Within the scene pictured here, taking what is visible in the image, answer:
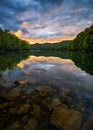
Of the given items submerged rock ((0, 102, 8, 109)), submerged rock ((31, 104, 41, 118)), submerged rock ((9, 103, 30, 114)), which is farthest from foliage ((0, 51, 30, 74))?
submerged rock ((31, 104, 41, 118))

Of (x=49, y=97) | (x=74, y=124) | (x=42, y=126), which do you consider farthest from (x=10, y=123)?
(x=49, y=97)

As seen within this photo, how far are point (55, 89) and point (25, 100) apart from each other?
12.1ft

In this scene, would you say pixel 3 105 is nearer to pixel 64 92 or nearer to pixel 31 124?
pixel 31 124

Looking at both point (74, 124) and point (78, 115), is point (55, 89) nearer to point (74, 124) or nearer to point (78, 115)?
point (78, 115)

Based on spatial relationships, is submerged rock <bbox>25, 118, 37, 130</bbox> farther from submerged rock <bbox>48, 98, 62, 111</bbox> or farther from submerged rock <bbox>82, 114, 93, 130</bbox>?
submerged rock <bbox>82, 114, 93, 130</bbox>

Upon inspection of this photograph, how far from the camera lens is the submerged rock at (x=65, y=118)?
7559 millimetres

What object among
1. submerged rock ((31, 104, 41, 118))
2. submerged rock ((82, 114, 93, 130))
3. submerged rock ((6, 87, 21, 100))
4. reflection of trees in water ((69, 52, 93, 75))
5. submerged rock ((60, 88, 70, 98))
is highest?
submerged rock ((6, 87, 21, 100))

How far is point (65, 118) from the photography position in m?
8.38

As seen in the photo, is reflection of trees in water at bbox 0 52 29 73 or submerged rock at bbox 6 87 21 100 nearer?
submerged rock at bbox 6 87 21 100

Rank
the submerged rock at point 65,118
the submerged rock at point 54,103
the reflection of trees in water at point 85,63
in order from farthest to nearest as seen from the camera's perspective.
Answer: the reflection of trees in water at point 85,63, the submerged rock at point 54,103, the submerged rock at point 65,118

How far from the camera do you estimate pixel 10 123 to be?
7.75m

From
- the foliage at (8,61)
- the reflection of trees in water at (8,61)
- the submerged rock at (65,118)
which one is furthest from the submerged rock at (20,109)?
the reflection of trees in water at (8,61)

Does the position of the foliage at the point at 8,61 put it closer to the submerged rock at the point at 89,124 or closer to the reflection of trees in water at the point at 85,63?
the reflection of trees in water at the point at 85,63

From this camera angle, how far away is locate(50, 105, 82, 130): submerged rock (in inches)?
298
